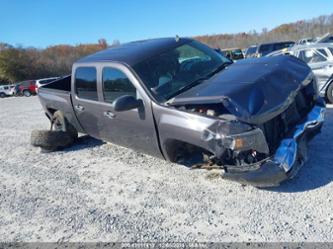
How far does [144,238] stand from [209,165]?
154cm

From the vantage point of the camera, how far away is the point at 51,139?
7.05 m

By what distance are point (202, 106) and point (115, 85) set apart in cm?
164

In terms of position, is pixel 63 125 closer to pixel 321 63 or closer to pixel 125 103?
pixel 125 103

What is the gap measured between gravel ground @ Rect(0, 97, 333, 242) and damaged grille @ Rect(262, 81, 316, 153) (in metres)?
0.56

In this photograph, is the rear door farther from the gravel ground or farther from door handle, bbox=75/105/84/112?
the gravel ground

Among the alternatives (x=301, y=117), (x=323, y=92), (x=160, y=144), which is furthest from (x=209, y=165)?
(x=323, y=92)

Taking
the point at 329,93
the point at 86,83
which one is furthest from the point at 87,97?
the point at 329,93

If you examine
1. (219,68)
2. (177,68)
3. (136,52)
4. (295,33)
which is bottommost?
(295,33)

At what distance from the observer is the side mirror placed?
4.51m

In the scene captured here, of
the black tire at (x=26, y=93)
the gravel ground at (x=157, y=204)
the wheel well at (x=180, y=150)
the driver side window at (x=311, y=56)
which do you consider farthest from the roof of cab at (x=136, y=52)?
the black tire at (x=26, y=93)

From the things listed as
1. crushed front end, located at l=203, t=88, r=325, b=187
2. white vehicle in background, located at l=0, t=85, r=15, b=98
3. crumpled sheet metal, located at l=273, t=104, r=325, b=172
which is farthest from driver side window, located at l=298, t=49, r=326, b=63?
white vehicle in background, located at l=0, t=85, r=15, b=98

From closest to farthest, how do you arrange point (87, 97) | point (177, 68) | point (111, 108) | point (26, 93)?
point (177, 68)
point (111, 108)
point (87, 97)
point (26, 93)

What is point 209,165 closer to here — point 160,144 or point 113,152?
point 160,144

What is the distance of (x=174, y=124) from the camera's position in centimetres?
429
